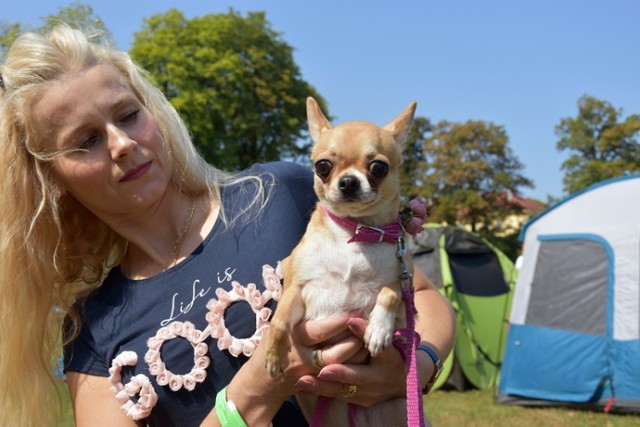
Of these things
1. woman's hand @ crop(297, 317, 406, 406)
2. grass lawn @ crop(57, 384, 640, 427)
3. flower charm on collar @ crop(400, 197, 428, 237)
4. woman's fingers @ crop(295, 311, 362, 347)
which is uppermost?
flower charm on collar @ crop(400, 197, 428, 237)

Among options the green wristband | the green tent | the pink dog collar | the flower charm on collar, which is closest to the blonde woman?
the green wristband

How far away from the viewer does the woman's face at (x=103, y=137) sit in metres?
2.36

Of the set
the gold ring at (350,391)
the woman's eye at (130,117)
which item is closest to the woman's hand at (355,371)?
Result: the gold ring at (350,391)

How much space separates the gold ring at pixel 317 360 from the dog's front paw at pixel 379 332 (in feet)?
0.50

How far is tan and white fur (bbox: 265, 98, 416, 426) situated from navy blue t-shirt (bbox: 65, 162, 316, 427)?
243 mm

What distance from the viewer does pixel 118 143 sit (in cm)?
233

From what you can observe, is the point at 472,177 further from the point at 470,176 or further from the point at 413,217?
the point at 413,217

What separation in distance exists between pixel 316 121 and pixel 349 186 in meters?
0.46

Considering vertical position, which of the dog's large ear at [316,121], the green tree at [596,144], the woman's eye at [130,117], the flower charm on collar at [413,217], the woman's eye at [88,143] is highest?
the green tree at [596,144]

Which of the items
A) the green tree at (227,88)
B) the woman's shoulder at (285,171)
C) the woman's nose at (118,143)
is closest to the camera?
the woman's nose at (118,143)

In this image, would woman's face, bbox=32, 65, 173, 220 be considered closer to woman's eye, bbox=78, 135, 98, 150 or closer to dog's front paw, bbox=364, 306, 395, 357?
woman's eye, bbox=78, 135, 98, 150

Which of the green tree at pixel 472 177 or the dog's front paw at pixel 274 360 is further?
the green tree at pixel 472 177

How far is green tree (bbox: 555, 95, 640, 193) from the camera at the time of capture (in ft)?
88.9

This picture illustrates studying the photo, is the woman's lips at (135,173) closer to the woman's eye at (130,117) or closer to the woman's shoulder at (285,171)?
the woman's eye at (130,117)
